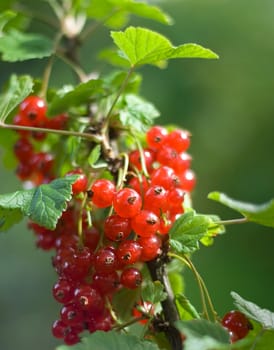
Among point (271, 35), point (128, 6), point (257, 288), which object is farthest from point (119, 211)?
point (271, 35)

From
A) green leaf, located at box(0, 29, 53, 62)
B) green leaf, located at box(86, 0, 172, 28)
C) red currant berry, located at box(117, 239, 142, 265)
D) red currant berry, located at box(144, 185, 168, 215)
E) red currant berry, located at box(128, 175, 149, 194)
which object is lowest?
red currant berry, located at box(117, 239, 142, 265)

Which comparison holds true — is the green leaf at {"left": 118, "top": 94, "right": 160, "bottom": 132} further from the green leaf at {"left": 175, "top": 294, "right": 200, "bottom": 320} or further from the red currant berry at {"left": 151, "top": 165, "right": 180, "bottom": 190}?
the green leaf at {"left": 175, "top": 294, "right": 200, "bottom": 320}

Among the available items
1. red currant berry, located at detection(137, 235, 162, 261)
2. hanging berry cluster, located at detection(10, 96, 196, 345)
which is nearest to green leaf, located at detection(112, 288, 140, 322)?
hanging berry cluster, located at detection(10, 96, 196, 345)

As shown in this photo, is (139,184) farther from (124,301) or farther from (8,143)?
(8,143)

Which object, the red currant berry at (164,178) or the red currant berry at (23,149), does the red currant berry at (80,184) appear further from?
the red currant berry at (23,149)

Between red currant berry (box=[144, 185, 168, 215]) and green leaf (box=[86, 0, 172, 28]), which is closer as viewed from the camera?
red currant berry (box=[144, 185, 168, 215])

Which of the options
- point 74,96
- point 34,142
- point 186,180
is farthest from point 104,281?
point 34,142

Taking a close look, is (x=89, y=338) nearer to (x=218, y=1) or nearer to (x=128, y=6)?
(x=128, y=6)
